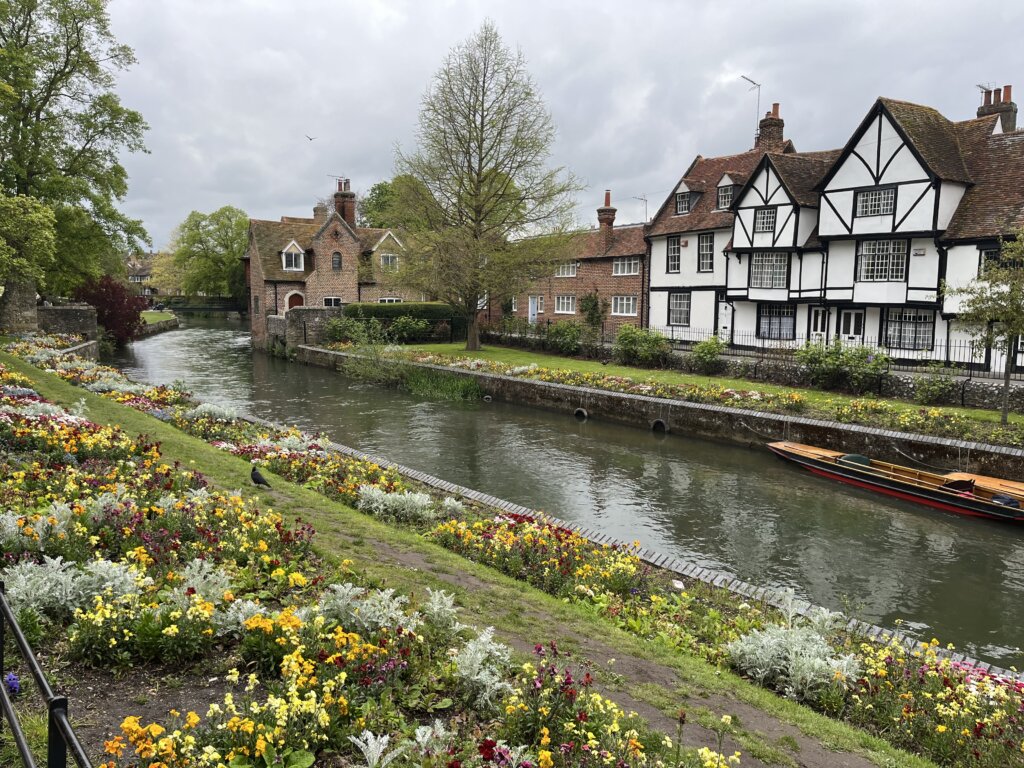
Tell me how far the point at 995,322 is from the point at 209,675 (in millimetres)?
21697

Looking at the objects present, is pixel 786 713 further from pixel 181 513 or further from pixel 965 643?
pixel 181 513

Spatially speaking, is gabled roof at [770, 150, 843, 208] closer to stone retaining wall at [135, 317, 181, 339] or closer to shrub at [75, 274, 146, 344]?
shrub at [75, 274, 146, 344]

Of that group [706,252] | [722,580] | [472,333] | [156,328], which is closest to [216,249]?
[156,328]

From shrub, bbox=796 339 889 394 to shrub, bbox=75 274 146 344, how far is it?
4602 centimetres

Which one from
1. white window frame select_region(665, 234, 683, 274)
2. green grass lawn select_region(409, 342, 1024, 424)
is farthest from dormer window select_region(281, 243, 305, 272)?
white window frame select_region(665, 234, 683, 274)

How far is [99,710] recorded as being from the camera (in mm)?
4891

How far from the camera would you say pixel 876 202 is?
98.4 feet

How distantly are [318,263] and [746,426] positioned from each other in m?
41.7

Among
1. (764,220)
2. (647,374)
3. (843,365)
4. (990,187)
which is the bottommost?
(647,374)

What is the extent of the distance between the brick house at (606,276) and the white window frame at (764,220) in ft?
27.0

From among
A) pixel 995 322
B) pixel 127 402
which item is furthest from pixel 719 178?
pixel 127 402

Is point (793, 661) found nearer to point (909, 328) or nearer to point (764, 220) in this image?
point (909, 328)

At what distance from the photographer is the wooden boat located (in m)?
15.7

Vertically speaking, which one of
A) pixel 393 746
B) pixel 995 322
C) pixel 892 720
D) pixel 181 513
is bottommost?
pixel 892 720
